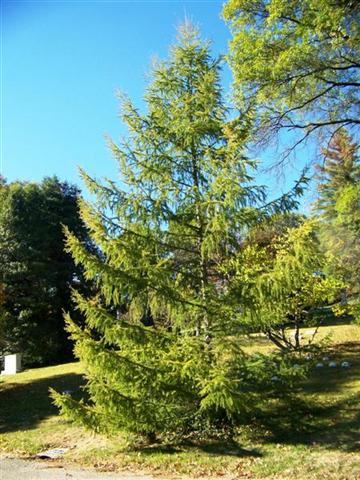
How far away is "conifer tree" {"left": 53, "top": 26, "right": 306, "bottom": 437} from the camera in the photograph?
25.0 ft

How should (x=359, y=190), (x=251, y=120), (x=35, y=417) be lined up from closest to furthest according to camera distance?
(x=251, y=120) → (x=359, y=190) → (x=35, y=417)

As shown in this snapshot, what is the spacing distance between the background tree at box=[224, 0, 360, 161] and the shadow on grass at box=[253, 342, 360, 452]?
6035 millimetres

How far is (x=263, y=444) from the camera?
7.66 metres

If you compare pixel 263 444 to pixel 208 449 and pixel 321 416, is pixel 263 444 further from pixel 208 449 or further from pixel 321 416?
pixel 321 416

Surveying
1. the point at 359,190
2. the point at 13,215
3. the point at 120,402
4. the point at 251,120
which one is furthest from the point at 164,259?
the point at 13,215

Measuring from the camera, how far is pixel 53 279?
94.4ft

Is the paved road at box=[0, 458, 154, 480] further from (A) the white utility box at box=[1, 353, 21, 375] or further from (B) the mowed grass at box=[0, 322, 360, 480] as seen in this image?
(A) the white utility box at box=[1, 353, 21, 375]

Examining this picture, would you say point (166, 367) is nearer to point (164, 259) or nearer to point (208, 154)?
point (164, 259)

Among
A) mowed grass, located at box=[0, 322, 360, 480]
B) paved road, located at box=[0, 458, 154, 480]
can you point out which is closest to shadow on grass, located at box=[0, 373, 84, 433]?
mowed grass, located at box=[0, 322, 360, 480]

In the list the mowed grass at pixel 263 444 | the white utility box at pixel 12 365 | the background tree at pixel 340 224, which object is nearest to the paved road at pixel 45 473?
the mowed grass at pixel 263 444

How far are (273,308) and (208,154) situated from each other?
3020 millimetres

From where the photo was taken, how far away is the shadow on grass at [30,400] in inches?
476

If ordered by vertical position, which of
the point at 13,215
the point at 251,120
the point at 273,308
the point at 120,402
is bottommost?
the point at 120,402

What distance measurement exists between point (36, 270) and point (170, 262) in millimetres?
21965
